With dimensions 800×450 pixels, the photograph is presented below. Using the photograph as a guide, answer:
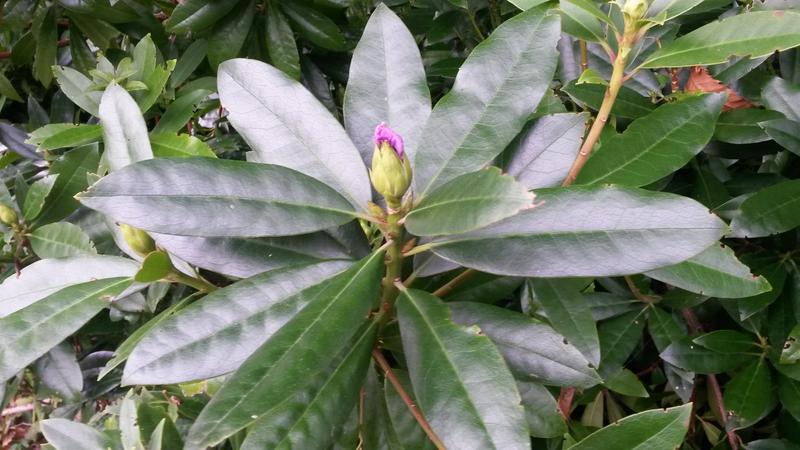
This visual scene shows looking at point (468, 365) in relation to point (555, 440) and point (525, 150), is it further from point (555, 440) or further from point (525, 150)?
Answer: point (555, 440)

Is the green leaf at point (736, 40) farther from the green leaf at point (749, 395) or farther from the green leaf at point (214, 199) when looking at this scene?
the green leaf at point (749, 395)

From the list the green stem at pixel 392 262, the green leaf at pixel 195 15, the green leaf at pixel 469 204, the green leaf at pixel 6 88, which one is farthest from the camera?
the green leaf at pixel 6 88

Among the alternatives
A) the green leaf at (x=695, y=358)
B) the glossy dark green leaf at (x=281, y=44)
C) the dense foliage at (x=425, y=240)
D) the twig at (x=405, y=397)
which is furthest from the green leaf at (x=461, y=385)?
the glossy dark green leaf at (x=281, y=44)

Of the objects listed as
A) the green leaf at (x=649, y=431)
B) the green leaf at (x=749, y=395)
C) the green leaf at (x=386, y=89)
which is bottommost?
the green leaf at (x=749, y=395)

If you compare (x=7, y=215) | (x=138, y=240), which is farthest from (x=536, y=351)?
(x=7, y=215)

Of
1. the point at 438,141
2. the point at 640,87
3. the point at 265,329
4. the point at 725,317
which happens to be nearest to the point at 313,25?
the point at 640,87

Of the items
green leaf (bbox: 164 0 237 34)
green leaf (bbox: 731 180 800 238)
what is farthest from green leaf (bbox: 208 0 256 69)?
green leaf (bbox: 731 180 800 238)
